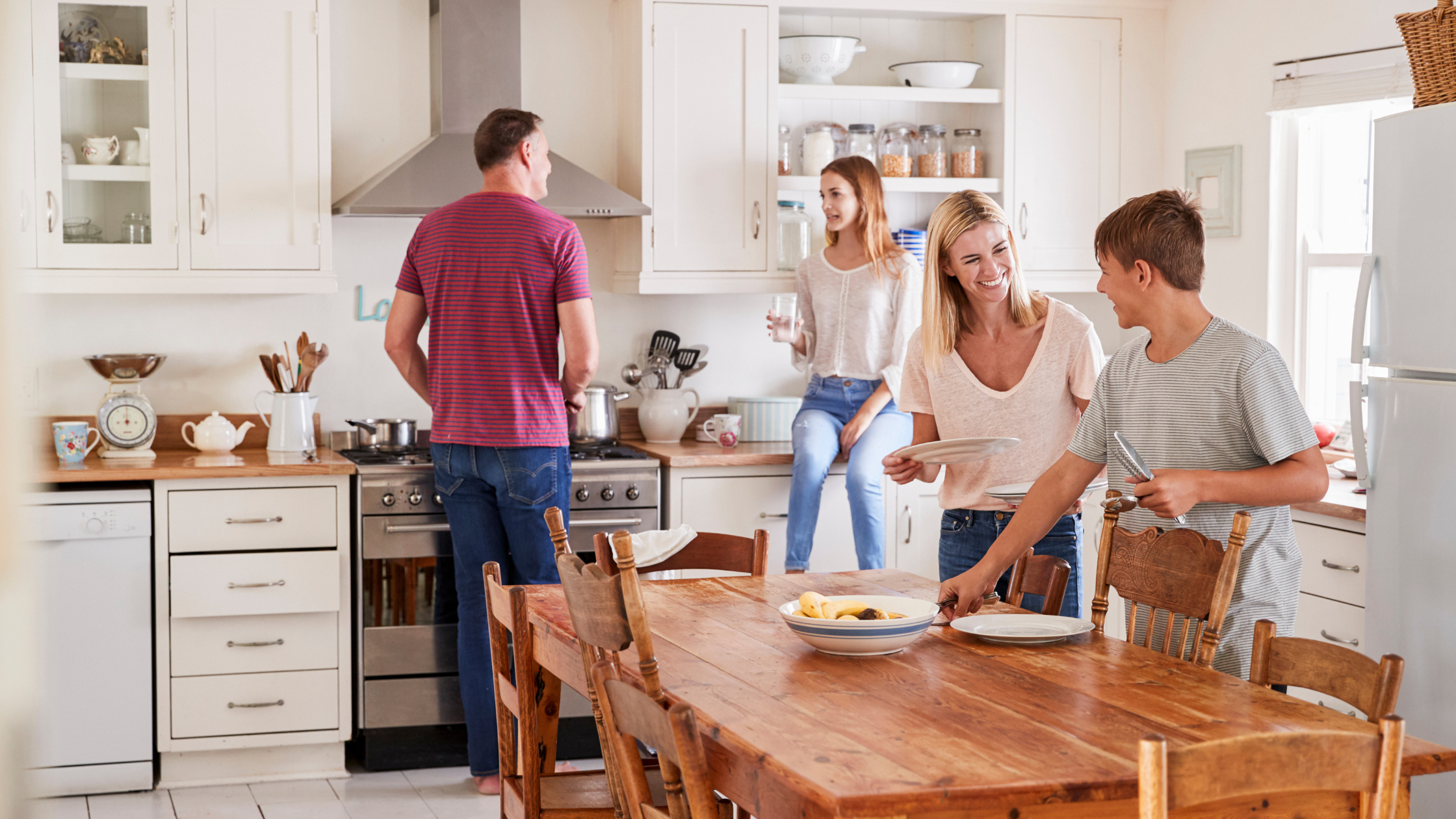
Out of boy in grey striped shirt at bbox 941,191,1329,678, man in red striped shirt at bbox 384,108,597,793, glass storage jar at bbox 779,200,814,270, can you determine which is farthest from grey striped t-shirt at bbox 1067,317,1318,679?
glass storage jar at bbox 779,200,814,270

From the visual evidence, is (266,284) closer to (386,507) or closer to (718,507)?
(386,507)

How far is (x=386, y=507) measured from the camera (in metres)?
3.54

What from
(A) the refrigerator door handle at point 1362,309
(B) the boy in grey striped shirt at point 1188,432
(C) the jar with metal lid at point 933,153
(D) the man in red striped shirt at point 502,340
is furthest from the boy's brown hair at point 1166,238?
(C) the jar with metal lid at point 933,153

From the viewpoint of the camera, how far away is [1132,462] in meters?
1.94

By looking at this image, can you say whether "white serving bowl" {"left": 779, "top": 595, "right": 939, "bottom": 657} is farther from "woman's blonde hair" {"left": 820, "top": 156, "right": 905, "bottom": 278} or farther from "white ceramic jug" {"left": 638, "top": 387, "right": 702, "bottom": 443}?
"white ceramic jug" {"left": 638, "top": 387, "right": 702, "bottom": 443}

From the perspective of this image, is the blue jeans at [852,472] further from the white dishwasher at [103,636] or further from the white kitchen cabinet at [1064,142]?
the white dishwasher at [103,636]

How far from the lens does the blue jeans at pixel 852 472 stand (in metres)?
3.73

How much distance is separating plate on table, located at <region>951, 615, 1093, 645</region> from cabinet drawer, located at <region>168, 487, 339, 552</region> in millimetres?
2069

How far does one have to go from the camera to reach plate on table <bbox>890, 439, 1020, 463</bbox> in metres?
2.30

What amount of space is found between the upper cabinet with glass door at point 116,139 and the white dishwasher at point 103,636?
2.32 ft

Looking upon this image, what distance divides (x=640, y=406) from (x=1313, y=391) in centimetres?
207

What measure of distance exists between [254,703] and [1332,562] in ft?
9.16

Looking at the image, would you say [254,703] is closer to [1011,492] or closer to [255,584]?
[255,584]

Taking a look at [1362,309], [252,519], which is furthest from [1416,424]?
[252,519]
